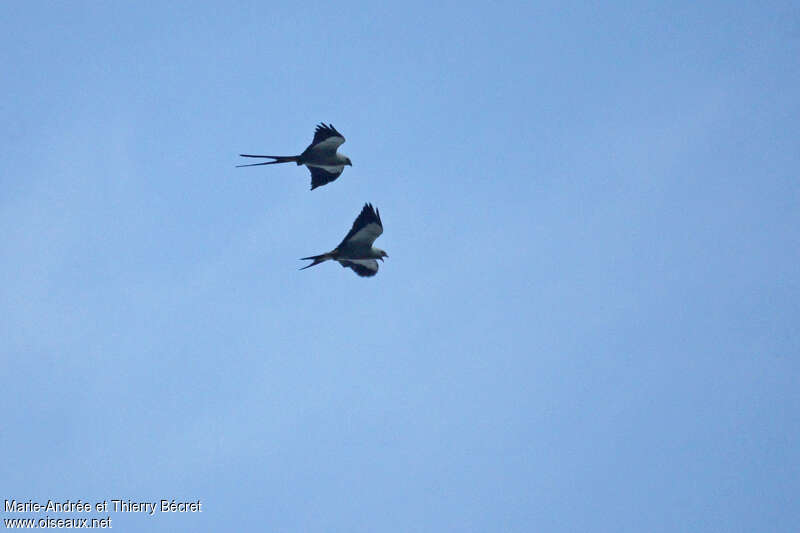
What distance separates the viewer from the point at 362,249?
93.1 feet

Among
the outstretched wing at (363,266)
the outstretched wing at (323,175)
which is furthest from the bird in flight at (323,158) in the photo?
the outstretched wing at (363,266)

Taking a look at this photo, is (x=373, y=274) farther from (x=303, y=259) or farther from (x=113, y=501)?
(x=113, y=501)

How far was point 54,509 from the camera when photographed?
2719cm

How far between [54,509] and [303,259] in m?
9.92

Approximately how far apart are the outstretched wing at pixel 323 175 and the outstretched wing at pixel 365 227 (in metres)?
3.40

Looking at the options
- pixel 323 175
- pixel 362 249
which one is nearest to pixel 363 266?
pixel 362 249

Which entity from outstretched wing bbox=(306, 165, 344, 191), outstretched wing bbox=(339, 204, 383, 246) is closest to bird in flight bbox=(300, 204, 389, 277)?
outstretched wing bbox=(339, 204, 383, 246)

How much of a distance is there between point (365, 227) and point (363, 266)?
5.21ft

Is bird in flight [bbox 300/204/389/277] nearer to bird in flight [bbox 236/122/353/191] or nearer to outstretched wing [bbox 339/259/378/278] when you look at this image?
outstretched wing [bbox 339/259/378/278]

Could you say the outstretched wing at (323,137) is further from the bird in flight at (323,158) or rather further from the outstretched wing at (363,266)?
the outstretched wing at (363,266)

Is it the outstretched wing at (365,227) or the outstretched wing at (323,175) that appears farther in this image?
the outstretched wing at (323,175)

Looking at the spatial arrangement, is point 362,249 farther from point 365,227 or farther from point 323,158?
point 323,158

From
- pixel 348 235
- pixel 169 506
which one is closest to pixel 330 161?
pixel 348 235

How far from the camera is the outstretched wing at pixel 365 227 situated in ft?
90.7
